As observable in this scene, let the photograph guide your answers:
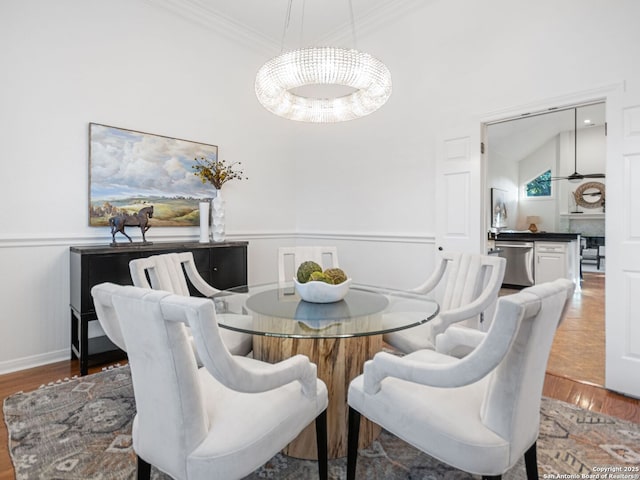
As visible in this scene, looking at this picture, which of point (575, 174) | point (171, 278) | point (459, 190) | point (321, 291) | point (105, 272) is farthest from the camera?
point (575, 174)

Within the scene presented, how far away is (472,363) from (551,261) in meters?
6.22

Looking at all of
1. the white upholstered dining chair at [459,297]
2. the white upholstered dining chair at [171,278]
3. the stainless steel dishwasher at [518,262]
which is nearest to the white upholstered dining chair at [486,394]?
the white upholstered dining chair at [459,297]

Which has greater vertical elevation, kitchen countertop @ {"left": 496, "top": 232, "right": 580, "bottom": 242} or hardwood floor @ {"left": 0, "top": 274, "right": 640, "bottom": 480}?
kitchen countertop @ {"left": 496, "top": 232, "right": 580, "bottom": 242}

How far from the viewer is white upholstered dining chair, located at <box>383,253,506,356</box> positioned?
2.10 meters

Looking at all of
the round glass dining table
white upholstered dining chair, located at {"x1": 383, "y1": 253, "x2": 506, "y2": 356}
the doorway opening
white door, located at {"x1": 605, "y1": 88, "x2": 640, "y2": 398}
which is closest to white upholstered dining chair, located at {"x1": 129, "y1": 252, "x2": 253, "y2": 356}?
the round glass dining table

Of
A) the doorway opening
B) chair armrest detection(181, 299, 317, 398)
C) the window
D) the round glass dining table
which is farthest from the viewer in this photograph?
the window

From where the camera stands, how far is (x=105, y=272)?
9.11 ft

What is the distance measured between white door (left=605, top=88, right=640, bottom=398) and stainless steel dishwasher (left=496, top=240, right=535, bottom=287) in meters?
4.27

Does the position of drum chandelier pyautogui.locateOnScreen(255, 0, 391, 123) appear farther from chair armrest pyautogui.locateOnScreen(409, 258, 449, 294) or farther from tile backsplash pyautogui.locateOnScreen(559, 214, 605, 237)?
tile backsplash pyautogui.locateOnScreen(559, 214, 605, 237)

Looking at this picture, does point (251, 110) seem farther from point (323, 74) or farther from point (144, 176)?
point (323, 74)

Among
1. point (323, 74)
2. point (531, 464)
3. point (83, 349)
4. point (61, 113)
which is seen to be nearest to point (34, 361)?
point (83, 349)

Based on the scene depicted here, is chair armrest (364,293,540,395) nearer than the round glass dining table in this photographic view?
Yes

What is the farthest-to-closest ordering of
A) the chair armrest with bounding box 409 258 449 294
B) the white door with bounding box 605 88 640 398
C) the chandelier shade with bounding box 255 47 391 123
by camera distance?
the chair armrest with bounding box 409 258 449 294 → the white door with bounding box 605 88 640 398 → the chandelier shade with bounding box 255 47 391 123

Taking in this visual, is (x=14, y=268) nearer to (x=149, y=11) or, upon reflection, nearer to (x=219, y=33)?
(x=149, y=11)
